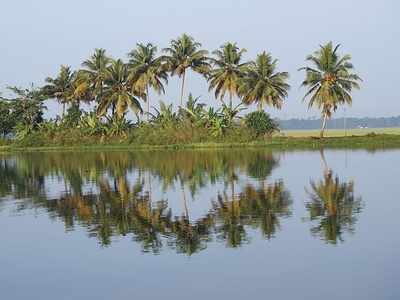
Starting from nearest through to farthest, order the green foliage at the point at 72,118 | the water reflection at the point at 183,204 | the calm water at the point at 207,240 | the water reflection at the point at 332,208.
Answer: the calm water at the point at 207,240 < the water reflection at the point at 332,208 < the water reflection at the point at 183,204 < the green foliage at the point at 72,118

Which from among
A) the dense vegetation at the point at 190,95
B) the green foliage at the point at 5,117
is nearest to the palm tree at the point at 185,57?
the dense vegetation at the point at 190,95

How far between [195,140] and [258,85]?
354 inches

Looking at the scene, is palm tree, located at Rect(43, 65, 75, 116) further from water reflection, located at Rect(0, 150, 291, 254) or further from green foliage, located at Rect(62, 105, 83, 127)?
water reflection, located at Rect(0, 150, 291, 254)

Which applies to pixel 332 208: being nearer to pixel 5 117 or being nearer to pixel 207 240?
pixel 207 240

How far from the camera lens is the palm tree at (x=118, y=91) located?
60.0m

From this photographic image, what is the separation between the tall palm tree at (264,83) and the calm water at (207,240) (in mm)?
35097

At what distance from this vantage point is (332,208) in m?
15.8

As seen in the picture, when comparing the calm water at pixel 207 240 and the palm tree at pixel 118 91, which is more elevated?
the palm tree at pixel 118 91

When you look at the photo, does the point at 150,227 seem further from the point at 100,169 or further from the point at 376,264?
the point at 100,169

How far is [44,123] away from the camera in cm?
6756

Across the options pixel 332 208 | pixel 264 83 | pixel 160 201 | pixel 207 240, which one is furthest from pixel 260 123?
pixel 207 240

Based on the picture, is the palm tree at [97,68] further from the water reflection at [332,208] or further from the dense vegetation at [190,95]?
the water reflection at [332,208]

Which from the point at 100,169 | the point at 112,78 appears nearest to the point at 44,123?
the point at 112,78

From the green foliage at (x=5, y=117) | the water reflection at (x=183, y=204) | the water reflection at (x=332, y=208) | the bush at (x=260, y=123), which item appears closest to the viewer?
the water reflection at (x=332, y=208)
